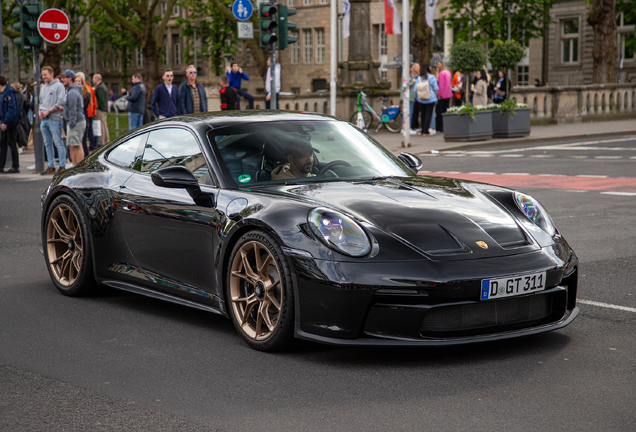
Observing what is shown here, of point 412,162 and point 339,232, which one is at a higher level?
point 412,162

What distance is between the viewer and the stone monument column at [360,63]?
29.4m

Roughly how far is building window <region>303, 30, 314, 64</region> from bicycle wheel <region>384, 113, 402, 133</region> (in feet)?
140

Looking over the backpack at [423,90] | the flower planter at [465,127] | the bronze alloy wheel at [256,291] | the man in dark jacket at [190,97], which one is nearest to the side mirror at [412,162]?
the bronze alloy wheel at [256,291]

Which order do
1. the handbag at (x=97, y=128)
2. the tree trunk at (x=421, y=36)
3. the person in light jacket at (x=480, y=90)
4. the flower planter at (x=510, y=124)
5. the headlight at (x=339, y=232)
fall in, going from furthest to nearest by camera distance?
the tree trunk at (x=421, y=36) < the person in light jacket at (x=480, y=90) < the flower planter at (x=510, y=124) < the handbag at (x=97, y=128) < the headlight at (x=339, y=232)

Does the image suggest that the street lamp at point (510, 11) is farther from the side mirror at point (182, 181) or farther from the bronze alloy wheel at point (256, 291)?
the bronze alloy wheel at point (256, 291)

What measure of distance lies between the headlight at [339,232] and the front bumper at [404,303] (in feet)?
0.33

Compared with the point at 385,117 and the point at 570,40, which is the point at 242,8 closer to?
the point at 385,117

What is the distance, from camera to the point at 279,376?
4.50 meters

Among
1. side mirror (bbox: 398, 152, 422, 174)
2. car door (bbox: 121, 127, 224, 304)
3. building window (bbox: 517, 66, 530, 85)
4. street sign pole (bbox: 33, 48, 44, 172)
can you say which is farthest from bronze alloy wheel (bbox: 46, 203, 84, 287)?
building window (bbox: 517, 66, 530, 85)

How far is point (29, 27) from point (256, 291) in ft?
52.2

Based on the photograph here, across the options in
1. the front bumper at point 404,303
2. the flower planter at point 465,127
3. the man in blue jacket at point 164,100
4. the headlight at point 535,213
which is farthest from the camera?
the flower planter at point 465,127

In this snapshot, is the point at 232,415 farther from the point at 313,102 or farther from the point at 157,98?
the point at 313,102

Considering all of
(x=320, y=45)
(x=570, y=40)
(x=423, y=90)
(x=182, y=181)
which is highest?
(x=320, y=45)

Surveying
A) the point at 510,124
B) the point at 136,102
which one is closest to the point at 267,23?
the point at 136,102
